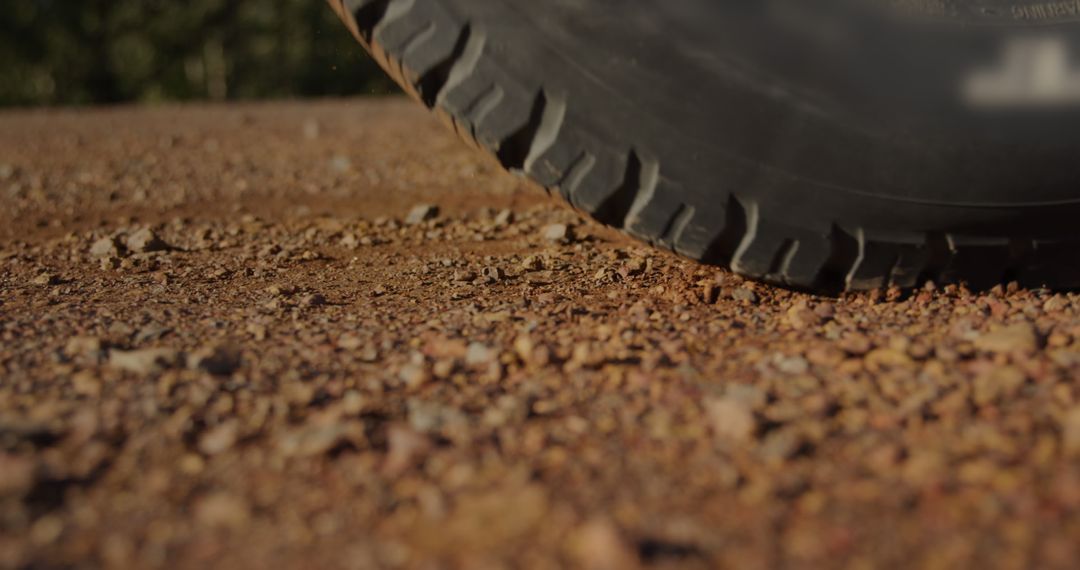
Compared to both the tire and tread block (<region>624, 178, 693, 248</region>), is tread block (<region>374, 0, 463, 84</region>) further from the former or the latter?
tread block (<region>624, 178, 693, 248</region>)

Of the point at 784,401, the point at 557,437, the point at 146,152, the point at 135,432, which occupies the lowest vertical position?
the point at 146,152

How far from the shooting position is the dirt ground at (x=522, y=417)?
114 centimetres

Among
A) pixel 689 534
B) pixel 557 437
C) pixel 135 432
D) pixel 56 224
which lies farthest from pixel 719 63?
pixel 56 224

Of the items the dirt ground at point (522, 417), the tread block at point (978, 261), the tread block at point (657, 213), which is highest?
the tread block at point (978, 261)

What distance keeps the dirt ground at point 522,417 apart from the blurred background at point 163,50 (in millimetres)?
6036

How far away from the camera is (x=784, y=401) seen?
143 cm

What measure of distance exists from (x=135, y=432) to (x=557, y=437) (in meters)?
0.53

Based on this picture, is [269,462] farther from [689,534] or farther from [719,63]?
[719,63]

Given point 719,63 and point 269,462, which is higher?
point 719,63

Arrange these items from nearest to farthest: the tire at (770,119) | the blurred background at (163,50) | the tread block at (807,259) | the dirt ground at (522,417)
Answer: the dirt ground at (522,417) → the tire at (770,119) → the tread block at (807,259) → the blurred background at (163,50)

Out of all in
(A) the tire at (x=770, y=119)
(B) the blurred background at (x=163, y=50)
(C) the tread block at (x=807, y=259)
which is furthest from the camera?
(B) the blurred background at (x=163, y=50)

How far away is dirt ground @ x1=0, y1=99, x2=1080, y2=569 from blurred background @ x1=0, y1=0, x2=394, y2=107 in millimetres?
6036

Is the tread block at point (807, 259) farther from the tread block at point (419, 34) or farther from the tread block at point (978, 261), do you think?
the tread block at point (419, 34)

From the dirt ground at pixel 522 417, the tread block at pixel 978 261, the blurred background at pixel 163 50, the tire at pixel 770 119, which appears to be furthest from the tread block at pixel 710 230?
the blurred background at pixel 163 50
